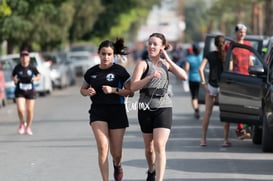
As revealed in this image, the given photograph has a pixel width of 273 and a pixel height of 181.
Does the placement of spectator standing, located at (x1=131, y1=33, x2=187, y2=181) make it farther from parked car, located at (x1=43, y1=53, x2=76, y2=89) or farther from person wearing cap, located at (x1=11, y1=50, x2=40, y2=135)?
parked car, located at (x1=43, y1=53, x2=76, y2=89)

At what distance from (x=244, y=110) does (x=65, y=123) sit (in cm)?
650

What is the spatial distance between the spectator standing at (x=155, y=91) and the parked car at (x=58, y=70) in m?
25.0

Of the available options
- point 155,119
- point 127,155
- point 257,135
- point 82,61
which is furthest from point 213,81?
point 82,61

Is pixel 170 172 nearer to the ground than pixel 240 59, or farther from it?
nearer to the ground

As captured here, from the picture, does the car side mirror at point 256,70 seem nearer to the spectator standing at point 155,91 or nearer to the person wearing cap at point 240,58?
the person wearing cap at point 240,58

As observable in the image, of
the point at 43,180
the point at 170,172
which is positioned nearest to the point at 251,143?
the point at 170,172

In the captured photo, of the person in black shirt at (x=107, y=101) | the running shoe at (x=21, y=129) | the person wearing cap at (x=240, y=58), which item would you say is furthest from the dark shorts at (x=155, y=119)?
the running shoe at (x=21, y=129)

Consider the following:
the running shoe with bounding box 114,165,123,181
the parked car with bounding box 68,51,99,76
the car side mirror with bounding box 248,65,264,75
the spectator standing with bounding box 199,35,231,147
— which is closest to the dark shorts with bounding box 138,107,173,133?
the running shoe with bounding box 114,165,123,181

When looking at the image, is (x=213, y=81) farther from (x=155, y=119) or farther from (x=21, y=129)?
(x=155, y=119)

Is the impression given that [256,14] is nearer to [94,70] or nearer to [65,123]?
[65,123]

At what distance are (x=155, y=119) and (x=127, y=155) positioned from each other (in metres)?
4.17

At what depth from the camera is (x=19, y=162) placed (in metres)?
13.0

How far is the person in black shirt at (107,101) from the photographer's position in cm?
964

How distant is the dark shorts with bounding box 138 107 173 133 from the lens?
31.4ft
